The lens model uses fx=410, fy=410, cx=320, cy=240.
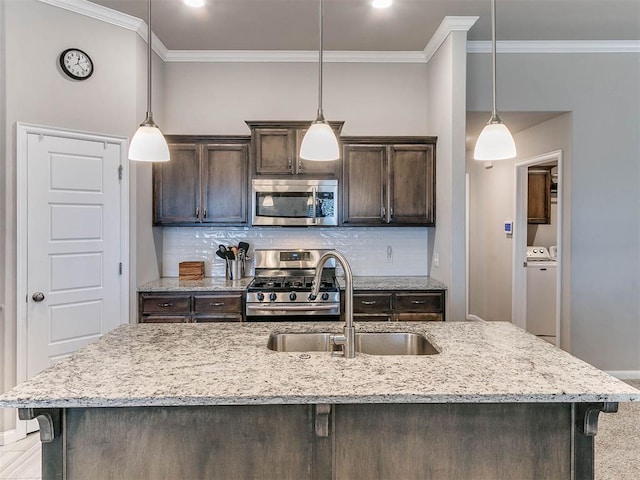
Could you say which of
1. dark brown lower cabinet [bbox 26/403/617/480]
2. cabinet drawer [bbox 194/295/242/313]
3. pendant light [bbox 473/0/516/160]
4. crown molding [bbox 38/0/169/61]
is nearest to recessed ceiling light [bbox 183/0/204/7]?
crown molding [bbox 38/0/169/61]

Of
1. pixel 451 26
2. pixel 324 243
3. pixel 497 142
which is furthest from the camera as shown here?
pixel 324 243

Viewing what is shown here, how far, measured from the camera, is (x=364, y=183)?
3857 mm

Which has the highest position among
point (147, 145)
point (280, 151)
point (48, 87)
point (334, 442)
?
point (48, 87)

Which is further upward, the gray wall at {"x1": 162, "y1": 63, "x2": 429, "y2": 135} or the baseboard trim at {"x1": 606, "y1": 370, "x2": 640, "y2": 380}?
the gray wall at {"x1": 162, "y1": 63, "x2": 429, "y2": 135}

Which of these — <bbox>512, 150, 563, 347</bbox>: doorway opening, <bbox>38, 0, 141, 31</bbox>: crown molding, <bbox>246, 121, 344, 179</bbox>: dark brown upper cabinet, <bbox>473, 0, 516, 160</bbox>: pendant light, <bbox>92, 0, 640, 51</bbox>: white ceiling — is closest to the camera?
<bbox>473, 0, 516, 160</bbox>: pendant light

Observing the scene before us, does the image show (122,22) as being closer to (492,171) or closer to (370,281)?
(370,281)

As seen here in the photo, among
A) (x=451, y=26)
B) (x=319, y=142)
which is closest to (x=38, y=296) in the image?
(x=319, y=142)

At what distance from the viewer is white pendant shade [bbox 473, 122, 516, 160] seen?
6.35 ft

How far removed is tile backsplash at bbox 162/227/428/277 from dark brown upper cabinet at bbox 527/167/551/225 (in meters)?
2.56

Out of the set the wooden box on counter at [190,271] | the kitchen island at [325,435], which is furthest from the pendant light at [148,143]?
the wooden box on counter at [190,271]

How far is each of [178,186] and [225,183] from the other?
1.43ft

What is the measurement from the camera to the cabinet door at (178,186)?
3.82 metres

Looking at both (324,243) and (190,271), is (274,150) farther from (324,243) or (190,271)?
(190,271)

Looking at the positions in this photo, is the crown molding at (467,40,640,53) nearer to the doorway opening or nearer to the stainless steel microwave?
the doorway opening
